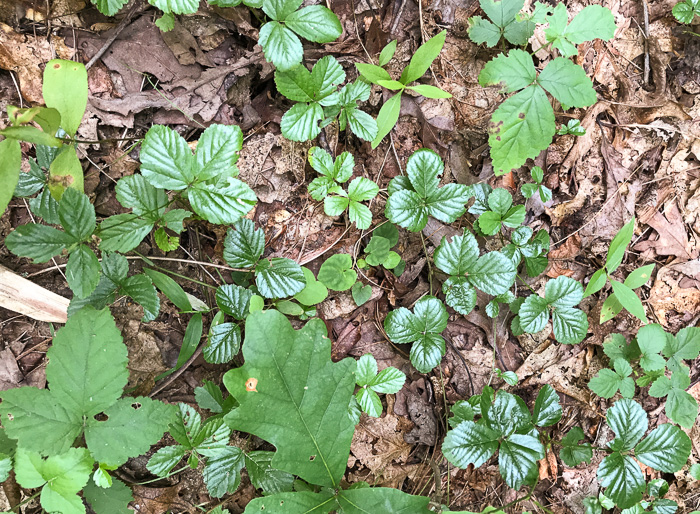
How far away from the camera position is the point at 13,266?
1939 mm

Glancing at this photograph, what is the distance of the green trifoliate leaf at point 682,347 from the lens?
7.89ft

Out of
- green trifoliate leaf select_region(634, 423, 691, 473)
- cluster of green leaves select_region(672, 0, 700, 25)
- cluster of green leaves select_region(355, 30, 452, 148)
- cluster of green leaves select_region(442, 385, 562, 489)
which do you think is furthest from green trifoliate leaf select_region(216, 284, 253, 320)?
cluster of green leaves select_region(672, 0, 700, 25)

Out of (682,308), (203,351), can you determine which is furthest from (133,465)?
(682,308)

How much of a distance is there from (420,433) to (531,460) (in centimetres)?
52

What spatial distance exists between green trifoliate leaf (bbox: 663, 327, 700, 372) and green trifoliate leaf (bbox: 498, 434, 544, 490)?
1.01 metres

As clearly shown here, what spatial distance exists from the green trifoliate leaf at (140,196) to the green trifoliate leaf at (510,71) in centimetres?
154

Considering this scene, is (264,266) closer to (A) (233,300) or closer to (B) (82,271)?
(A) (233,300)

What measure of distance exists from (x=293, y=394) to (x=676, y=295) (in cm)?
232

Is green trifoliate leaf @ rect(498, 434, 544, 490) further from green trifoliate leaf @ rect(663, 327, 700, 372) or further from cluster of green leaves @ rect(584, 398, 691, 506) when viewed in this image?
green trifoliate leaf @ rect(663, 327, 700, 372)

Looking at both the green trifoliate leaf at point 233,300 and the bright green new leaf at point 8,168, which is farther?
the green trifoliate leaf at point 233,300

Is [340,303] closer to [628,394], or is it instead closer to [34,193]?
[34,193]

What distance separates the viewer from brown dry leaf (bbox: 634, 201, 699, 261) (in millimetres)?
2529

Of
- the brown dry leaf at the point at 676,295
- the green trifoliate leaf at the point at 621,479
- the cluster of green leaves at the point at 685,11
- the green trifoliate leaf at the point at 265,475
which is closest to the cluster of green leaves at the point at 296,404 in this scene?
the green trifoliate leaf at the point at 265,475

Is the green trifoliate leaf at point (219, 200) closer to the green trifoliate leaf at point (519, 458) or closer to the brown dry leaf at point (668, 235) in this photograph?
the green trifoliate leaf at point (519, 458)
